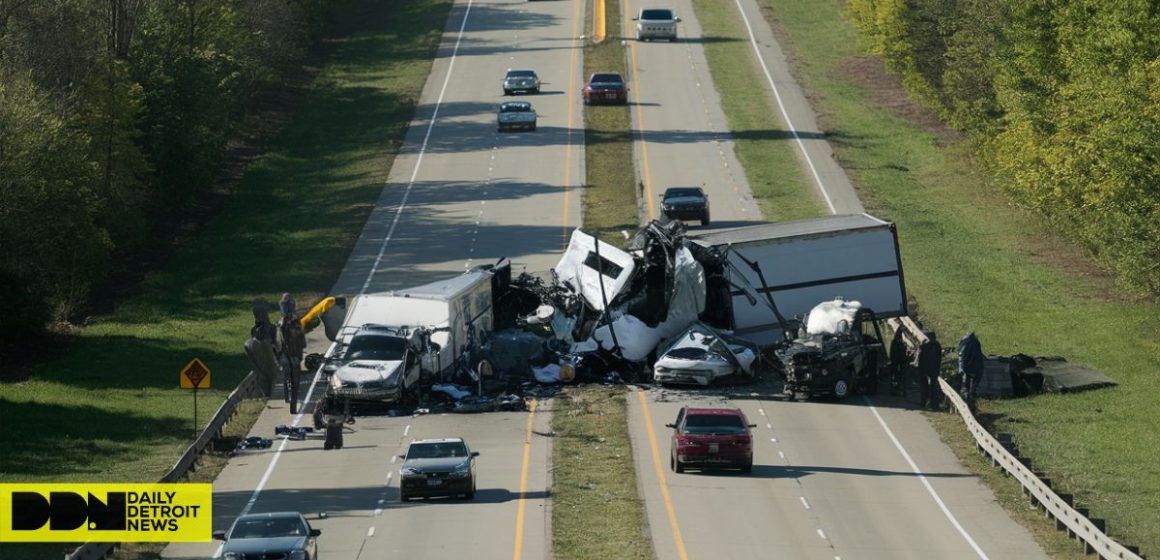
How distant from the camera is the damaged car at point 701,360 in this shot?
48.2 metres

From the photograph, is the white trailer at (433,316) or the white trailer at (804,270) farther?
the white trailer at (804,270)

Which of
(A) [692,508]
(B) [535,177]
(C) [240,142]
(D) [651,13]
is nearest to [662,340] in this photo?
(A) [692,508]

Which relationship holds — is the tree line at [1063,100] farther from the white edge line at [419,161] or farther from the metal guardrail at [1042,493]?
the white edge line at [419,161]

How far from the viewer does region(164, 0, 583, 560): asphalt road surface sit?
1393 inches

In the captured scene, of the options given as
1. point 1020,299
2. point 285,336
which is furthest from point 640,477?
point 1020,299

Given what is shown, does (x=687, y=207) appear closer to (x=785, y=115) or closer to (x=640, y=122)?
(x=640, y=122)

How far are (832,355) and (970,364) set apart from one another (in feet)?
11.4

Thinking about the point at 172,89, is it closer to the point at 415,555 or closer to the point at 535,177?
the point at 535,177

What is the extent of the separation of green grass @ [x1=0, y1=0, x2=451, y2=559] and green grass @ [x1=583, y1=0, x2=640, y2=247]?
958cm

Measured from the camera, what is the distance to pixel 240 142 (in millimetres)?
94938

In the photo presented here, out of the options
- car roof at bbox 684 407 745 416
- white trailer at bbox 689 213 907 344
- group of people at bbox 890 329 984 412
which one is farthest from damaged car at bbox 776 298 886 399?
car roof at bbox 684 407 745 416

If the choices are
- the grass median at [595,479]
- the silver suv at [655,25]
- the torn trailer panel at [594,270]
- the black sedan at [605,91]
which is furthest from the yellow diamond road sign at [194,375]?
the silver suv at [655,25]

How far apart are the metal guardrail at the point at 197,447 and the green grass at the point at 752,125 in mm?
30827

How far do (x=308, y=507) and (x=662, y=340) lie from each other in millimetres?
15393
